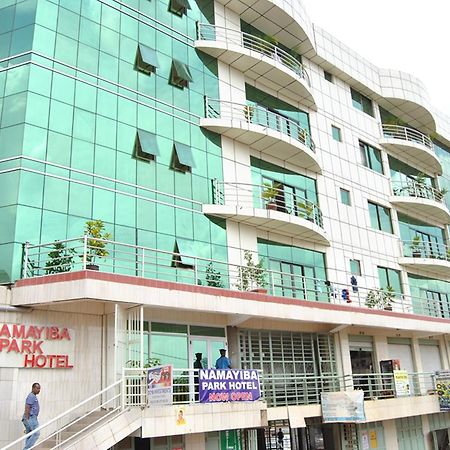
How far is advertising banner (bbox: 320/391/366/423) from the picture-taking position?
1734cm

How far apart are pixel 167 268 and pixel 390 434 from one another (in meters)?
12.3

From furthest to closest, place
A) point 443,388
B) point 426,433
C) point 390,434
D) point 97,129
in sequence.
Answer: point 426,433 < point 443,388 < point 390,434 < point 97,129

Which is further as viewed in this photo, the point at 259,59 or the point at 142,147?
the point at 259,59

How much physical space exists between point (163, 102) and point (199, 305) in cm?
766

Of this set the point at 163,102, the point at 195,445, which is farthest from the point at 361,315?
the point at 163,102

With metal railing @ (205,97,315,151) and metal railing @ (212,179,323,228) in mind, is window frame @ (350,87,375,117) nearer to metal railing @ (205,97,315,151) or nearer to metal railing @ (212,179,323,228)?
metal railing @ (205,97,315,151)

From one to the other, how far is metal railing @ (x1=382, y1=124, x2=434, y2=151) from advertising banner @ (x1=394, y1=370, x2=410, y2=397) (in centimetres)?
1496

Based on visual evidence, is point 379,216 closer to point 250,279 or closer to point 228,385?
point 250,279

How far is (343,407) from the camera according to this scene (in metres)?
17.7

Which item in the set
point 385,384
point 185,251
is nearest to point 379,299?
point 385,384

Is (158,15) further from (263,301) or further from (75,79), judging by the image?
(263,301)

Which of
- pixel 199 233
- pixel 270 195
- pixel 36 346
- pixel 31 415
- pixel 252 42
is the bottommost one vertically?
pixel 31 415

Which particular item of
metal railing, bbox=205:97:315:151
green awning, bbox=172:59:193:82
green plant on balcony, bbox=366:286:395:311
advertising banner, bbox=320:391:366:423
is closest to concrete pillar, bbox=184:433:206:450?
advertising banner, bbox=320:391:366:423

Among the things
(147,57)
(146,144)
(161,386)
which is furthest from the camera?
(147,57)
